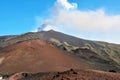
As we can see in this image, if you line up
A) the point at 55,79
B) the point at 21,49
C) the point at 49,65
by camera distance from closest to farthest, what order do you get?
the point at 55,79 → the point at 49,65 → the point at 21,49

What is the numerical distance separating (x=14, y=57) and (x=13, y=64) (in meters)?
4.97

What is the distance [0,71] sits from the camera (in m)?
93.4

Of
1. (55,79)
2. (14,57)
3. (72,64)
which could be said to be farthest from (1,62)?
(55,79)

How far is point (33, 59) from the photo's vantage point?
333 feet

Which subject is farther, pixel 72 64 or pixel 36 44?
pixel 36 44

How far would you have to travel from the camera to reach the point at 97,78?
39.2 meters

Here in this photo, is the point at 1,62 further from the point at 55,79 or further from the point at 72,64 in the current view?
the point at 55,79

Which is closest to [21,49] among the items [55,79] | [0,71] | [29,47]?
[29,47]

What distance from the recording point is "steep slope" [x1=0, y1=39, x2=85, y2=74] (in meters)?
93.6

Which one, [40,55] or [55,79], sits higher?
[40,55]

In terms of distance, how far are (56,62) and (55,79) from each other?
55.0 meters

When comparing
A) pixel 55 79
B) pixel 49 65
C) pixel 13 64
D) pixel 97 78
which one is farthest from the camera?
pixel 13 64

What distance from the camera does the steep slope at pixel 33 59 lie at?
9356cm

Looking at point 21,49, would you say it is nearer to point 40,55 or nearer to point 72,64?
point 40,55
